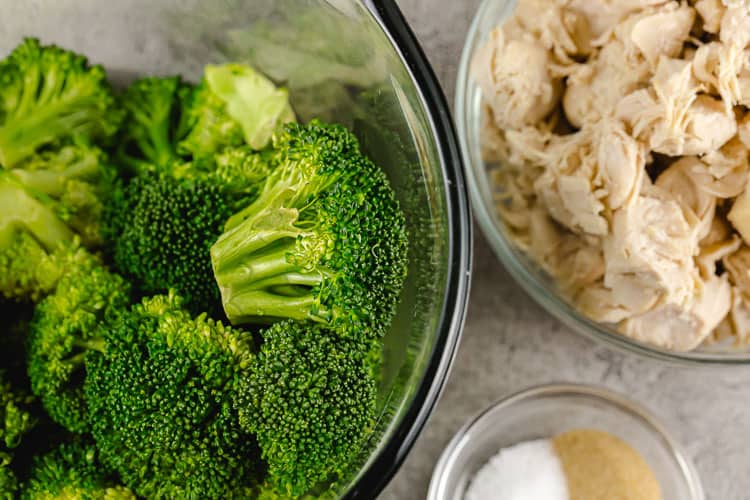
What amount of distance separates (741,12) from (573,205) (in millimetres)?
391

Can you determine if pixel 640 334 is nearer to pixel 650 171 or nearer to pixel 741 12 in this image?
pixel 650 171

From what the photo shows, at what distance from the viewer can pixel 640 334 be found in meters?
1.41

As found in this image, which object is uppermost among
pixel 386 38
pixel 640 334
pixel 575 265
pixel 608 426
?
pixel 386 38

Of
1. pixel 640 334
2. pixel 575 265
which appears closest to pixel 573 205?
pixel 575 265

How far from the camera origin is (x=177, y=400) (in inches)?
43.0

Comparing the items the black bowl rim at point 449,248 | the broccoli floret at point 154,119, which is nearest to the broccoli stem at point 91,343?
the broccoli floret at point 154,119

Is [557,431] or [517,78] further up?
[517,78]

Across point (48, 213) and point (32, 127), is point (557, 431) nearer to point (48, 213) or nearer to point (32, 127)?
point (48, 213)

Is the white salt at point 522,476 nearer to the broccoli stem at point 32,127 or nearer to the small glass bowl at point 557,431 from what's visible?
the small glass bowl at point 557,431

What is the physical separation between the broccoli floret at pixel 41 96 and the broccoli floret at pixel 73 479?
519 millimetres

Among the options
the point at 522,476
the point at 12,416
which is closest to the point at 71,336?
the point at 12,416

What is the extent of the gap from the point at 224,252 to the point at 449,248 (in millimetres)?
331

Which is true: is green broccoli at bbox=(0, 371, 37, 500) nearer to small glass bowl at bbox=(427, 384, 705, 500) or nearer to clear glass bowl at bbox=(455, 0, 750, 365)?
small glass bowl at bbox=(427, 384, 705, 500)

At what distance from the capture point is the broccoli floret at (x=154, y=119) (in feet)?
4.71
